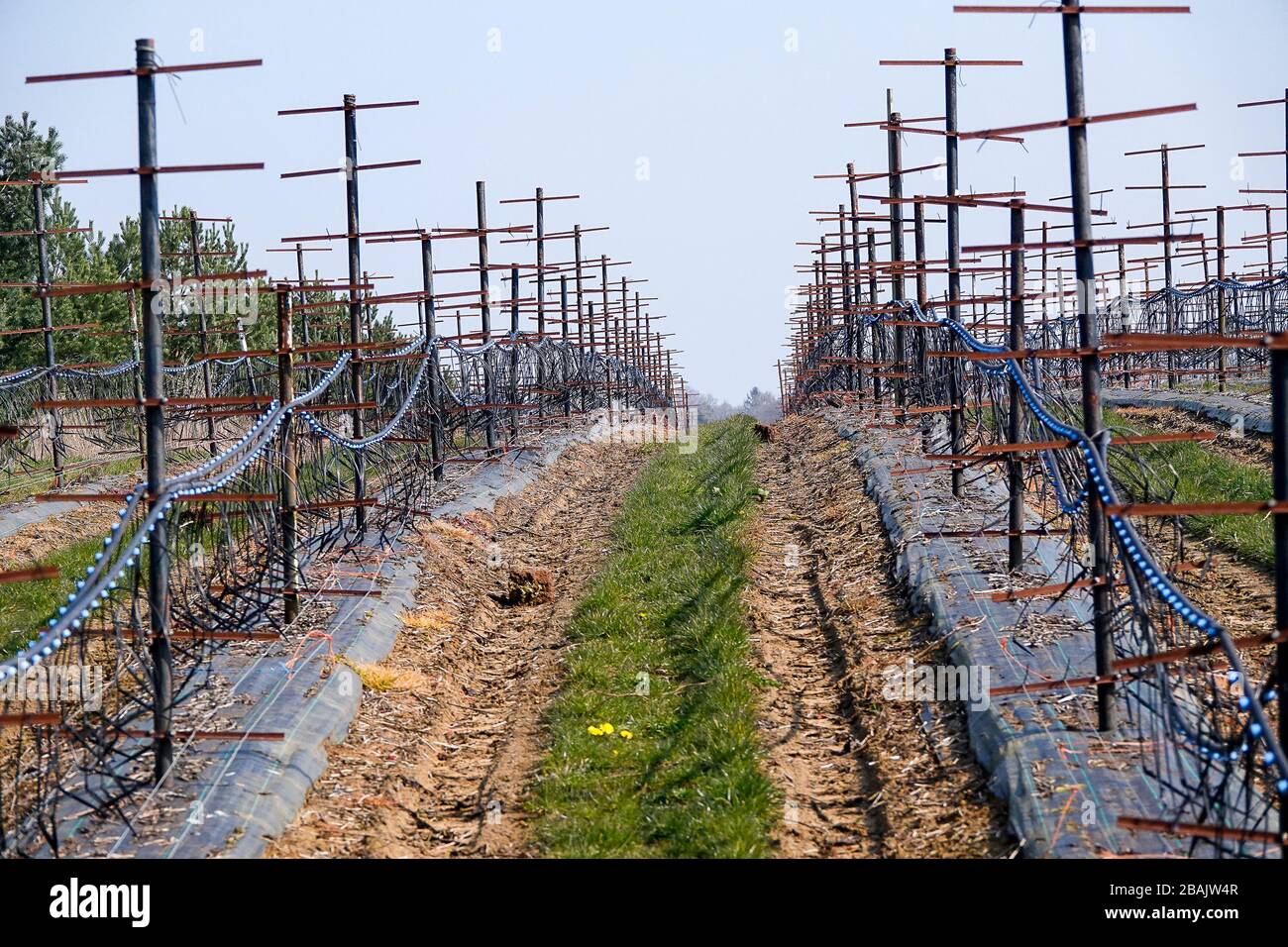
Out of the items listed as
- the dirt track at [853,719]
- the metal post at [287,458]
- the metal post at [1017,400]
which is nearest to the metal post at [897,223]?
the dirt track at [853,719]

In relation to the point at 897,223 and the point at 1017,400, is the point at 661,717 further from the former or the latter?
the point at 897,223

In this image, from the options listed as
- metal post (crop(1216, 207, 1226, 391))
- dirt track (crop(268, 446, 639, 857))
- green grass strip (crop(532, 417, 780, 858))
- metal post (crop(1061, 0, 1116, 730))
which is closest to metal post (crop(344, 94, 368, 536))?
dirt track (crop(268, 446, 639, 857))

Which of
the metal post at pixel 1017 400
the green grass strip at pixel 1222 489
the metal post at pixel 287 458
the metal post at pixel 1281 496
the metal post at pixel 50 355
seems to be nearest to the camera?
the metal post at pixel 1281 496

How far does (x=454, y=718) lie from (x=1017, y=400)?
4389 millimetres

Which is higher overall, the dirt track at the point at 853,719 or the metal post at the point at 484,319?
the metal post at the point at 484,319

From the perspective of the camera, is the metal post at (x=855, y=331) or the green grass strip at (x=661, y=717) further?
the metal post at (x=855, y=331)

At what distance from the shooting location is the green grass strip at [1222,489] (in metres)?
10.8

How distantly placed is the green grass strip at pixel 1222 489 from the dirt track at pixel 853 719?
7.87 feet

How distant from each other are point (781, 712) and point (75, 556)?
862cm

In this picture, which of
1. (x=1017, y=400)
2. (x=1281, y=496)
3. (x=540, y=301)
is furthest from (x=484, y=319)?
(x=1281, y=496)

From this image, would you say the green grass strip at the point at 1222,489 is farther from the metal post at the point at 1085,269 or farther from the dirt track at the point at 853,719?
the dirt track at the point at 853,719

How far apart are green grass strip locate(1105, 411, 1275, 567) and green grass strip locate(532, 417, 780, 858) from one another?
3.39 metres

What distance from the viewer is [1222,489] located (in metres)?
13.2
